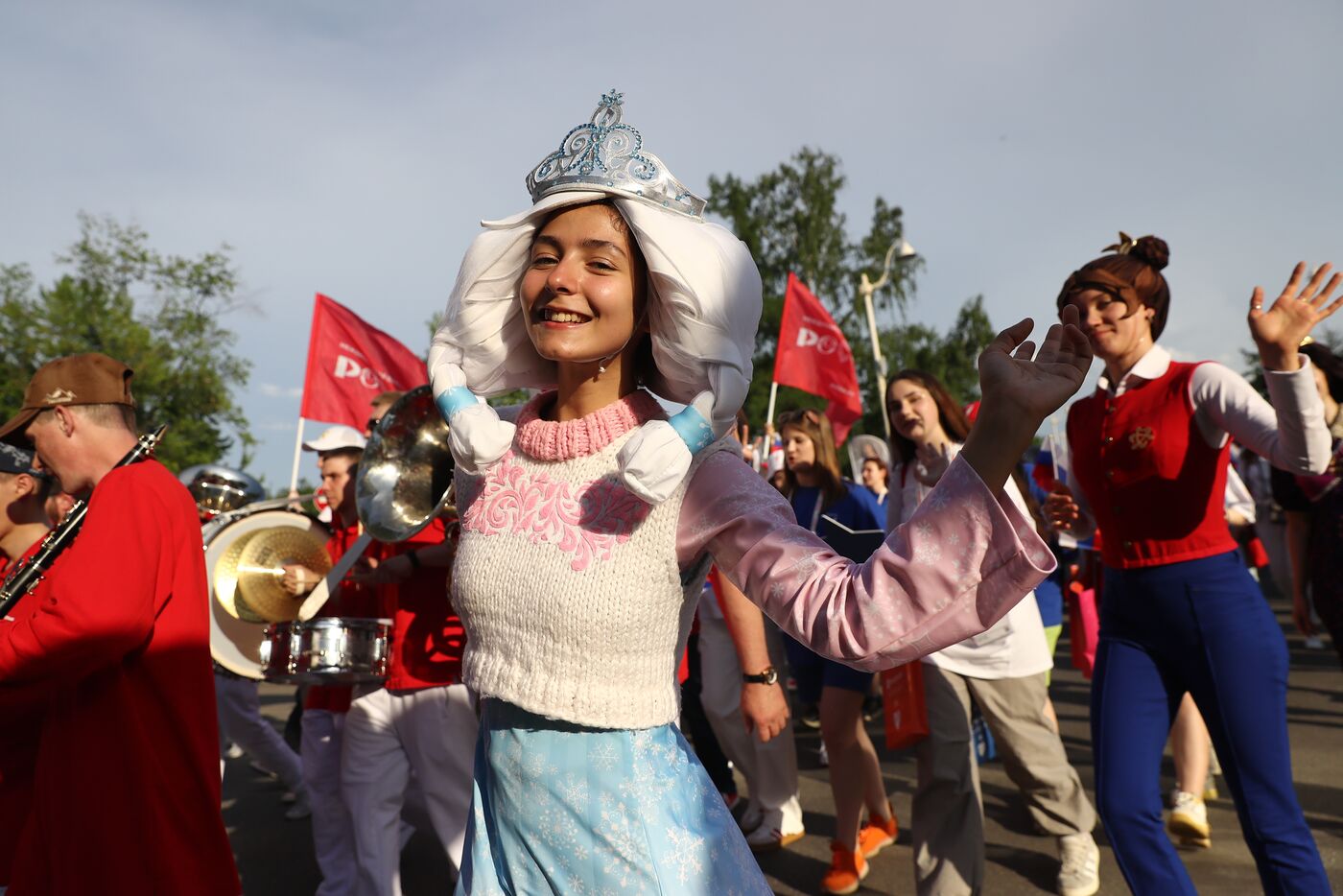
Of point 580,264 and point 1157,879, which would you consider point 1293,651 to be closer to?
point 1157,879

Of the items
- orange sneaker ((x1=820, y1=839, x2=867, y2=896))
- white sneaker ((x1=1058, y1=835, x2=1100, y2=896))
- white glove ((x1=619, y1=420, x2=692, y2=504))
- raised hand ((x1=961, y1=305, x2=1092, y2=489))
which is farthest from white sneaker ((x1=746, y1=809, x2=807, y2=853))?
raised hand ((x1=961, y1=305, x2=1092, y2=489))

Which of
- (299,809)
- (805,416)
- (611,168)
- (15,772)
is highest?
(611,168)

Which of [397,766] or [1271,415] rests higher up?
[1271,415]

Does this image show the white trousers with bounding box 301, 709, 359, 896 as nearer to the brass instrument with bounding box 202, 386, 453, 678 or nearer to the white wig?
the brass instrument with bounding box 202, 386, 453, 678

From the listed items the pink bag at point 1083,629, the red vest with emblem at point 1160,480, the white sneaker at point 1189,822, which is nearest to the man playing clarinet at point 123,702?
the red vest with emblem at point 1160,480

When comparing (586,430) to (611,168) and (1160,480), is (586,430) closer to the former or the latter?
(611,168)

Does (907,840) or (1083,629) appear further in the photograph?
(1083,629)

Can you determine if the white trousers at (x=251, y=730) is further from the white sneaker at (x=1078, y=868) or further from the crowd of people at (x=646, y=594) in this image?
the white sneaker at (x=1078, y=868)

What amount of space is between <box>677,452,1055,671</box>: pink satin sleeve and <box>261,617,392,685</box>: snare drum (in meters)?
2.73

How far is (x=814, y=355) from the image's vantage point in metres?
11.6

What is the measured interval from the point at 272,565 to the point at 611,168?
3485 mm

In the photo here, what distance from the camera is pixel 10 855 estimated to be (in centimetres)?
287

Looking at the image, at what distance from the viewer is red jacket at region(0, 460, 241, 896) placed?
2486 mm

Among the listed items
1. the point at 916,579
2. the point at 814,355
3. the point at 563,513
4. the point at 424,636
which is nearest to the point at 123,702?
the point at 563,513
